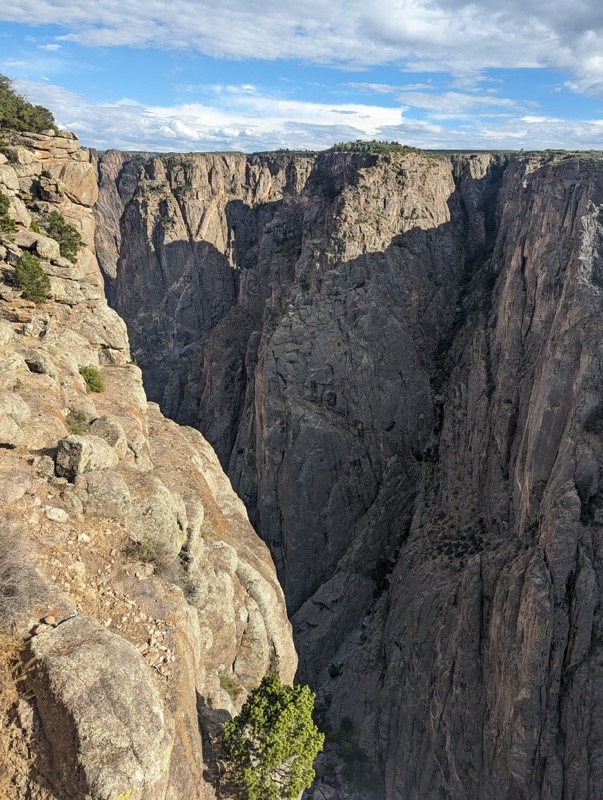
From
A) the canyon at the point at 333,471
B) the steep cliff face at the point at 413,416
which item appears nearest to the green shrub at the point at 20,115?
the canyon at the point at 333,471

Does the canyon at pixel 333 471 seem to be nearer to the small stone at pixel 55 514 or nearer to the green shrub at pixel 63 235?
the small stone at pixel 55 514

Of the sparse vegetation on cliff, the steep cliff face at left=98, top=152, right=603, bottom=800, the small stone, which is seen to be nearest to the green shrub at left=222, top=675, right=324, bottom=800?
the small stone

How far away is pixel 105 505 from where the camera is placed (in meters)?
17.8

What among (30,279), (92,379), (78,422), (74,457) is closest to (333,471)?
(92,379)

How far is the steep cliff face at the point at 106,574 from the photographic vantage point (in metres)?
11.9

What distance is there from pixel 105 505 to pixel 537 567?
87.6ft

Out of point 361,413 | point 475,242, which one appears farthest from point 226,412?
point 475,242

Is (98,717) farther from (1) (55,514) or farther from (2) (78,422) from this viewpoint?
(2) (78,422)

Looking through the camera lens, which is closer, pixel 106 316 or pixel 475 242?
pixel 106 316

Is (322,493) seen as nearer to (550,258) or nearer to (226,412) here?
(226,412)

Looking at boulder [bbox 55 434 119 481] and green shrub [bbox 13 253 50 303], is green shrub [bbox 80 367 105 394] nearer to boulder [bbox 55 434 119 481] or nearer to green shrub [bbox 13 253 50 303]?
green shrub [bbox 13 253 50 303]

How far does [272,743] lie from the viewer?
54.2ft

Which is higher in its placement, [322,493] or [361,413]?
[361,413]

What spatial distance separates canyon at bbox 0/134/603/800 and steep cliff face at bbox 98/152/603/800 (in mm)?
245
